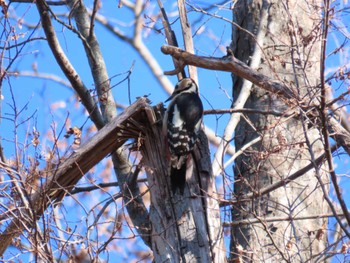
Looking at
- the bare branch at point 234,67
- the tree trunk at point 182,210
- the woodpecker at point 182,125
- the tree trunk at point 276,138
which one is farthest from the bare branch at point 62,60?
the tree trunk at point 276,138

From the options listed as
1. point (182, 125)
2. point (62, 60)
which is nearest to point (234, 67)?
point (182, 125)

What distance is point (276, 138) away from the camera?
558cm

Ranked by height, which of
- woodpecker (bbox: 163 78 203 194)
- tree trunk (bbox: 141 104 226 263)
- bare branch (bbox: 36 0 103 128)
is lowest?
tree trunk (bbox: 141 104 226 263)

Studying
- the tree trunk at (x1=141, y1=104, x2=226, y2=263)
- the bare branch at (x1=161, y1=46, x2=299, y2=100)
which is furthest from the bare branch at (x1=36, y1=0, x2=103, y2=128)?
the bare branch at (x1=161, y1=46, x2=299, y2=100)

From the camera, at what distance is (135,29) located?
34.8ft

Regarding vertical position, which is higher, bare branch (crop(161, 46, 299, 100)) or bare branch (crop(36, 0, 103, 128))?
bare branch (crop(36, 0, 103, 128))

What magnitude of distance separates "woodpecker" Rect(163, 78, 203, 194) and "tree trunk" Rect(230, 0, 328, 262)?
39cm

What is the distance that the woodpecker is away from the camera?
4.95 m

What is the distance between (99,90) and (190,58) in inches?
58.1

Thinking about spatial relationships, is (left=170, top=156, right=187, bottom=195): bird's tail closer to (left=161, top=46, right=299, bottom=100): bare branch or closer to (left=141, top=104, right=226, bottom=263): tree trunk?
(left=141, top=104, right=226, bottom=263): tree trunk

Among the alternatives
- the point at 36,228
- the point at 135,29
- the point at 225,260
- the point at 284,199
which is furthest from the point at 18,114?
the point at 135,29

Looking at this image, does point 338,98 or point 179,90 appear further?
point 179,90

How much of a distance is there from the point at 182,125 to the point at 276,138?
2.52ft

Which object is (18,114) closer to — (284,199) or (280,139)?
(280,139)
